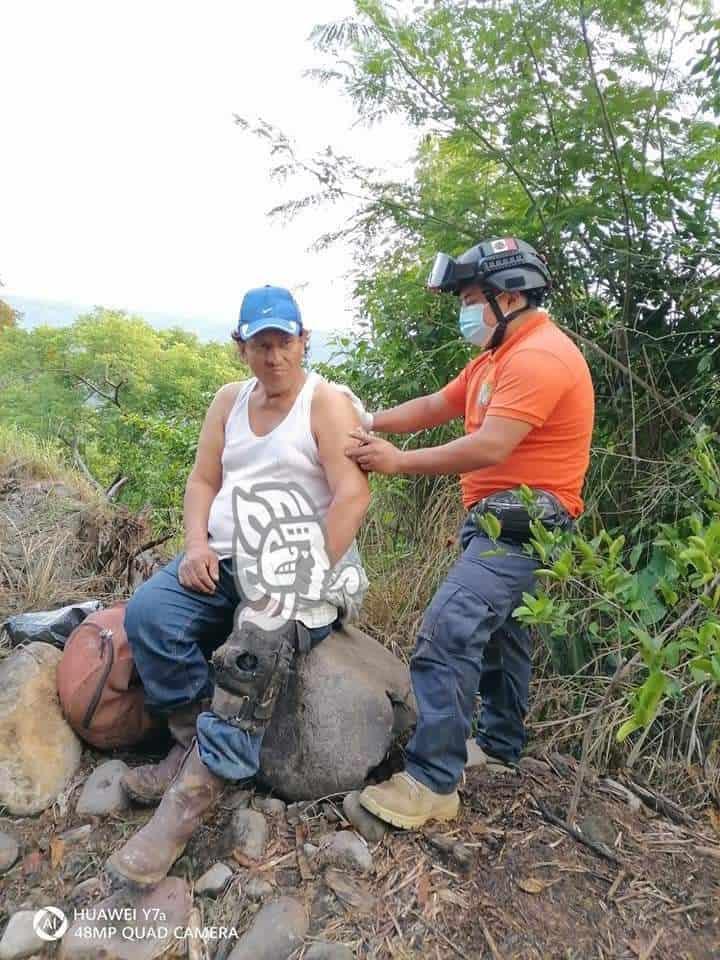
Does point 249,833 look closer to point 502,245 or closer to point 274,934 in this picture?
point 274,934

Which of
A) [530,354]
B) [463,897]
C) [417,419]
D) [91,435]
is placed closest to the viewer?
[463,897]

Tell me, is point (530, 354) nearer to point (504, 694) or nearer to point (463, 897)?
point (504, 694)

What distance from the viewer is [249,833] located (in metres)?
2.20

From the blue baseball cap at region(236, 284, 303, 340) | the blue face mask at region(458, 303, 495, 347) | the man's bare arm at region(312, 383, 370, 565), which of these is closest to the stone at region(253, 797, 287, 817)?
the man's bare arm at region(312, 383, 370, 565)

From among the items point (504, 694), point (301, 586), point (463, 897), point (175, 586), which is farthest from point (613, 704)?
point (175, 586)

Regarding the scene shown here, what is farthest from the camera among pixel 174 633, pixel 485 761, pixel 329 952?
pixel 485 761

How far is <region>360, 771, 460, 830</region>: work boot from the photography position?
216 centimetres

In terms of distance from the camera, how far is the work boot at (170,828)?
6.48 feet

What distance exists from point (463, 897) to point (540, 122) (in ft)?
9.68

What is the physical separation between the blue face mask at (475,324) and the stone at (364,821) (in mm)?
1571

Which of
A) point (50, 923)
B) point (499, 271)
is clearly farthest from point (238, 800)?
point (499, 271)

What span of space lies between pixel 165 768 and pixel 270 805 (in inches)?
15.0

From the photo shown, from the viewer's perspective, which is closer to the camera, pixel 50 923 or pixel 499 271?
pixel 50 923

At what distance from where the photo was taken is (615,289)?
3.20 m
